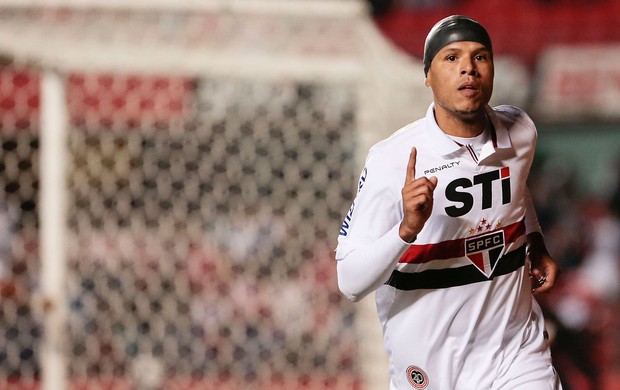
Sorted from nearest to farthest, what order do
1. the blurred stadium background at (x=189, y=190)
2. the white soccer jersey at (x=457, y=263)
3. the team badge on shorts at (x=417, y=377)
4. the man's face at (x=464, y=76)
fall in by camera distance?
the man's face at (x=464, y=76) → the white soccer jersey at (x=457, y=263) → the team badge on shorts at (x=417, y=377) → the blurred stadium background at (x=189, y=190)

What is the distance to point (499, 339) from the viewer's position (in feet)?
8.98

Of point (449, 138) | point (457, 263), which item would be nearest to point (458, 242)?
point (457, 263)

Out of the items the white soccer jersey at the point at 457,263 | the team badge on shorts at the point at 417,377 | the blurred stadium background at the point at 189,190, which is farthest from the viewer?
the blurred stadium background at the point at 189,190

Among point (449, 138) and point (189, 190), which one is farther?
point (189, 190)

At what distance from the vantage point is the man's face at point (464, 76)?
251cm

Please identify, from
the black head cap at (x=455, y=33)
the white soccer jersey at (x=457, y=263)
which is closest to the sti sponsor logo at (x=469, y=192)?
the white soccer jersey at (x=457, y=263)

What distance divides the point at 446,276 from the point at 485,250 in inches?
4.6

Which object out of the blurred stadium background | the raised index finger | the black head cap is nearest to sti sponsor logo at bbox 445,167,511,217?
the raised index finger

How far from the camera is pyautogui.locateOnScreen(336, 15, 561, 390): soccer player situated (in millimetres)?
2562

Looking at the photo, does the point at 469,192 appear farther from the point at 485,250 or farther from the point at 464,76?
the point at 464,76

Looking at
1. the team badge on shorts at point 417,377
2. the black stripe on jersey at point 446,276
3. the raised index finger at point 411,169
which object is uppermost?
the raised index finger at point 411,169

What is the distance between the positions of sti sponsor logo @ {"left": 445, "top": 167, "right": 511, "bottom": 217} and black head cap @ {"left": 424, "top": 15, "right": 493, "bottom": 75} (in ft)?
1.02

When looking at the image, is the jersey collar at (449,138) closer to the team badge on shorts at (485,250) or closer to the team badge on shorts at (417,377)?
the team badge on shorts at (485,250)

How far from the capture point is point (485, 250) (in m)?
2.69
